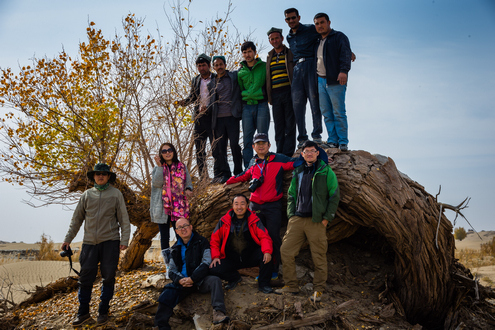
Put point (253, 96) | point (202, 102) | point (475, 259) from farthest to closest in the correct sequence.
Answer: point (475, 259), point (202, 102), point (253, 96)

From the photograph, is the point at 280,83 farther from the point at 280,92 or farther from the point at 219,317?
the point at 219,317

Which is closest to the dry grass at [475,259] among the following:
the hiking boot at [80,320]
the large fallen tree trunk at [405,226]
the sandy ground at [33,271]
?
the large fallen tree trunk at [405,226]

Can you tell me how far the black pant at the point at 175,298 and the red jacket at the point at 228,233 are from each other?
0.45 meters

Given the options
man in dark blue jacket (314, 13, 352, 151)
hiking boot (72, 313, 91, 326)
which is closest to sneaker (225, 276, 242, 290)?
hiking boot (72, 313, 91, 326)

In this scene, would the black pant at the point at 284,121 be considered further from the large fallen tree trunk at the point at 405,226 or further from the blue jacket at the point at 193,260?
the blue jacket at the point at 193,260

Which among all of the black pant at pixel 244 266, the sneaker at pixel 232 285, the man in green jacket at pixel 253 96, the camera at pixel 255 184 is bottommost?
the sneaker at pixel 232 285

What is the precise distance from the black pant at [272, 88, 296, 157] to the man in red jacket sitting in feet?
7.35

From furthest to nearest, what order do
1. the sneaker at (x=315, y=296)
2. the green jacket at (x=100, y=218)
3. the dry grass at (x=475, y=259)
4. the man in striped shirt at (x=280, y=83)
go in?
1. the dry grass at (x=475, y=259)
2. the man in striped shirt at (x=280, y=83)
3. the green jacket at (x=100, y=218)
4. the sneaker at (x=315, y=296)

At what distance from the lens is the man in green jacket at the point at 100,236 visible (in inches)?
217

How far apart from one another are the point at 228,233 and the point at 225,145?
2886mm

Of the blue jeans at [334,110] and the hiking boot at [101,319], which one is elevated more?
the blue jeans at [334,110]

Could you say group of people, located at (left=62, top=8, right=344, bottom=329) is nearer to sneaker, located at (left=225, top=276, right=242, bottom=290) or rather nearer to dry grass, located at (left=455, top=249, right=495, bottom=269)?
sneaker, located at (left=225, top=276, right=242, bottom=290)

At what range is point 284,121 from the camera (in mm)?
7664

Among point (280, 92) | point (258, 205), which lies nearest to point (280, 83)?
point (280, 92)
